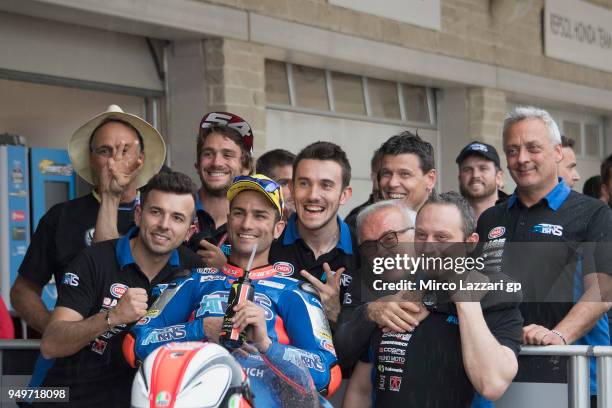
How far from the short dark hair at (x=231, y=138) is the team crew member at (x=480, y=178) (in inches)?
73.7

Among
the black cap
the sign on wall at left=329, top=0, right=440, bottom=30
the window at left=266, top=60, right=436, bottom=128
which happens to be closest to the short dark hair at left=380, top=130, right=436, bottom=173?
the black cap

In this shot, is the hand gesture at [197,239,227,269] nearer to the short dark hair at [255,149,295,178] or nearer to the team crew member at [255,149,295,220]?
the team crew member at [255,149,295,220]

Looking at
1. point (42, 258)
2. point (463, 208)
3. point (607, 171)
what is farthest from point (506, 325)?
point (607, 171)

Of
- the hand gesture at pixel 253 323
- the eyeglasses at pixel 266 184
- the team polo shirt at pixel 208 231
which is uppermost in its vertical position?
the eyeglasses at pixel 266 184

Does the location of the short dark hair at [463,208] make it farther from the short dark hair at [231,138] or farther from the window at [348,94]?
the window at [348,94]

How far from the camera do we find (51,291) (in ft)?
27.0

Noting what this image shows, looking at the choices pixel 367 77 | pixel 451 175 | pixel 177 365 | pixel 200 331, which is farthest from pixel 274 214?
pixel 451 175

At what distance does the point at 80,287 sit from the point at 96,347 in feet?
0.87

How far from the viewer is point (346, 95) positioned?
36.8 ft

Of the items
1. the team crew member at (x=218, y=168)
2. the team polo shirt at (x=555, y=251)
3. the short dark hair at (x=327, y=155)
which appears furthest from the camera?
the team crew member at (x=218, y=168)

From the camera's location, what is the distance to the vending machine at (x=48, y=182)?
27.1 ft

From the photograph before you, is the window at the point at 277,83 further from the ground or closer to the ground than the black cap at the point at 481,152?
further from the ground

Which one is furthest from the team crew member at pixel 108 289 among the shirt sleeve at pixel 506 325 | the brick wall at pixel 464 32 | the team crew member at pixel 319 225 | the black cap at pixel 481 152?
the brick wall at pixel 464 32

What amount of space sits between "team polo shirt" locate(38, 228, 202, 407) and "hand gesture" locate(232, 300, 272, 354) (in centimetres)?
85
